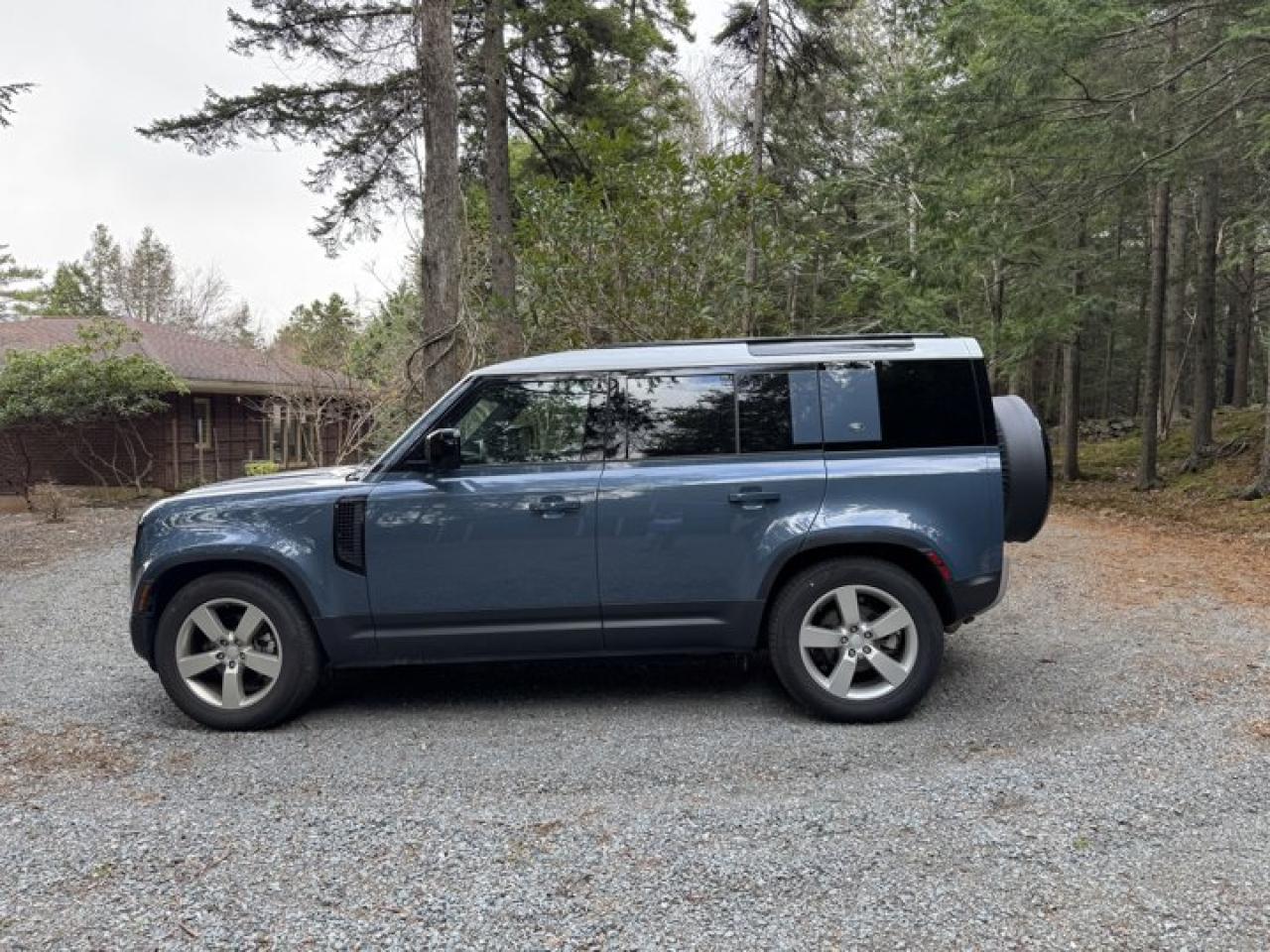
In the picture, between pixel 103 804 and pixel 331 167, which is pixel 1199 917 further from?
pixel 331 167

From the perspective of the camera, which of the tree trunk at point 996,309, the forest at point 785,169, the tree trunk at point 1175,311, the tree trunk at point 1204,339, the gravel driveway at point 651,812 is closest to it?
the gravel driveway at point 651,812

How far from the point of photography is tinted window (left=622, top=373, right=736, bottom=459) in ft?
13.6

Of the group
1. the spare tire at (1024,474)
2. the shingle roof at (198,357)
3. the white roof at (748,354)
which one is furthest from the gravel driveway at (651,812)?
the shingle roof at (198,357)

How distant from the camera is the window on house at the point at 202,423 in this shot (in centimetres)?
1934

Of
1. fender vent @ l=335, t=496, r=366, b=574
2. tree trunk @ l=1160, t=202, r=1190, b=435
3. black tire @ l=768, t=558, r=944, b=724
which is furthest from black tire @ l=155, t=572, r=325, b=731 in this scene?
tree trunk @ l=1160, t=202, r=1190, b=435

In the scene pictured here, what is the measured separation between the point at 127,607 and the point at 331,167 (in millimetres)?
8316

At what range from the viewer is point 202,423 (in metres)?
19.6

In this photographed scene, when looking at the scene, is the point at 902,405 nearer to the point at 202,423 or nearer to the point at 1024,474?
the point at 1024,474

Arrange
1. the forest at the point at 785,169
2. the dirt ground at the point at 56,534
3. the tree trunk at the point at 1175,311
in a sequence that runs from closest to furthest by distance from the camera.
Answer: the forest at the point at 785,169 → the dirt ground at the point at 56,534 → the tree trunk at the point at 1175,311

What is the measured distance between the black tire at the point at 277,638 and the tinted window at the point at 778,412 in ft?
7.92

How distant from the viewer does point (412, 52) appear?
11.3m

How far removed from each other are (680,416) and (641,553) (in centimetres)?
74

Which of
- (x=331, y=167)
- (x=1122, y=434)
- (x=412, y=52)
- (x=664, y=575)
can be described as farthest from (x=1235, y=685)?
(x=1122, y=434)

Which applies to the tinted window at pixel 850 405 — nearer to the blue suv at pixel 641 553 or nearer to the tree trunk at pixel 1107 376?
the blue suv at pixel 641 553
